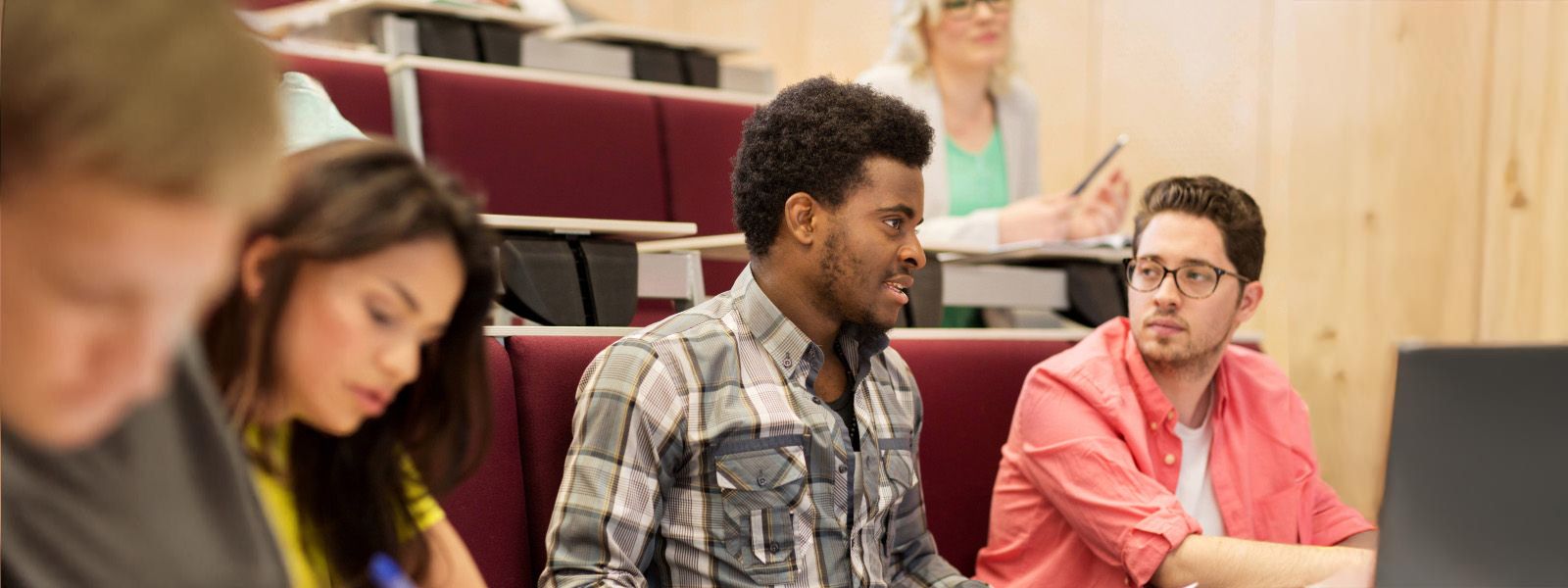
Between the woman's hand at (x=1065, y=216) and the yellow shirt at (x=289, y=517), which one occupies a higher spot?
the woman's hand at (x=1065, y=216)

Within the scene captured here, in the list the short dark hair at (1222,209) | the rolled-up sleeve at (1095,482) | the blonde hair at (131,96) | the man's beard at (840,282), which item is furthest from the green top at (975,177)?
the blonde hair at (131,96)

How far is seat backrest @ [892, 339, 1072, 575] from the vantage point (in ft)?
4.91

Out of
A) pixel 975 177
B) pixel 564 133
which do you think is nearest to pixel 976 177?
pixel 975 177

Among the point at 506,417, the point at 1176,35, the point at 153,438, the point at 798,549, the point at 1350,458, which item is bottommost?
the point at 1350,458

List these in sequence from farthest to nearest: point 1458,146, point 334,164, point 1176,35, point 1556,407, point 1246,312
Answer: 1. point 1176,35
2. point 1458,146
3. point 1246,312
4. point 1556,407
5. point 334,164

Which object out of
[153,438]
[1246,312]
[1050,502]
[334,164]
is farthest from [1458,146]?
[153,438]

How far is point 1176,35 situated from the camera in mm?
2465

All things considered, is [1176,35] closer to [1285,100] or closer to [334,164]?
[1285,100]

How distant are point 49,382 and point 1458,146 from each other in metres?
2.07

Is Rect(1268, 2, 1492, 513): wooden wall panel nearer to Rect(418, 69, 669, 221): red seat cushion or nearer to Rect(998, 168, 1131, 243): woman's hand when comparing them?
Rect(998, 168, 1131, 243): woman's hand

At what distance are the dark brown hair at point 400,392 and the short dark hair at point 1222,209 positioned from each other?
112 centimetres

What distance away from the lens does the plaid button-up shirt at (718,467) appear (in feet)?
3.49

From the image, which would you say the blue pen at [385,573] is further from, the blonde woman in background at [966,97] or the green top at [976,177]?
the green top at [976,177]

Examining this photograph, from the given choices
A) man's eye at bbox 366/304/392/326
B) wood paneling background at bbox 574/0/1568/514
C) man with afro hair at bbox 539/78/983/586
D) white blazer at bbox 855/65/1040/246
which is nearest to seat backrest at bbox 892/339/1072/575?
man with afro hair at bbox 539/78/983/586
